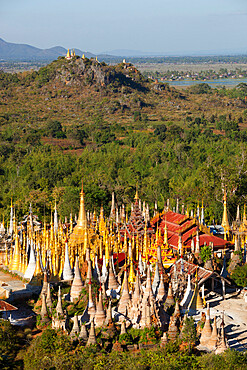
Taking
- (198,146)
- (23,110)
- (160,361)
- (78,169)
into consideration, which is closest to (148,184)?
(78,169)

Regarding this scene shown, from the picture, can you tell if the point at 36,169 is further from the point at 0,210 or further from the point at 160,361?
the point at 160,361

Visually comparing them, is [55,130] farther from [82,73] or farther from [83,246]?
[83,246]

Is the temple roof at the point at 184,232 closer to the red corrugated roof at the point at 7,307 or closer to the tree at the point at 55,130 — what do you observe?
the red corrugated roof at the point at 7,307

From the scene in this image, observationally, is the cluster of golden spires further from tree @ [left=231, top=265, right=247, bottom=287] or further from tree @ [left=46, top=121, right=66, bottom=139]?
tree @ [left=46, top=121, right=66, bottom=139]

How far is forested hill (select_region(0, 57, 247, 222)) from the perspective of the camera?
5597cm

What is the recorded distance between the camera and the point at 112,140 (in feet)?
330

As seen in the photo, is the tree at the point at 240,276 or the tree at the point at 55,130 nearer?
the tree at the point at 240,276

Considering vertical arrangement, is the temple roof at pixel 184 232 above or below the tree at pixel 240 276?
above

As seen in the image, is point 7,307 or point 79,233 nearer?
point 7,307

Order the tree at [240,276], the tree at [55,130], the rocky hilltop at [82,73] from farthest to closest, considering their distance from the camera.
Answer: the rocky hilltop at [82,73] < the tree at [55,130] < the tree at [240,276]

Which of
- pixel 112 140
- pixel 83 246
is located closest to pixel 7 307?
pixel 83 246

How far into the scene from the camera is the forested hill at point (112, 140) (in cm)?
5597

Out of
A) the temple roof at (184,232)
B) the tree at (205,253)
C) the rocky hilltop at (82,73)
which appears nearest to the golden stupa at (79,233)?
→ the temple roof at (184,232)

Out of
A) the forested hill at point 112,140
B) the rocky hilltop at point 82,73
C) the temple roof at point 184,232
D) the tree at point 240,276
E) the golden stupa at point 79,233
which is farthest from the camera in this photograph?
the rocky hilltop at point 82,73
